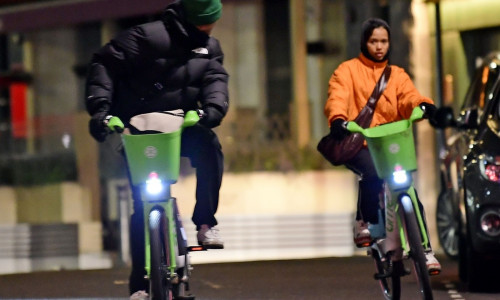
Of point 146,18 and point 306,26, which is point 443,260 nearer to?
point 306,26

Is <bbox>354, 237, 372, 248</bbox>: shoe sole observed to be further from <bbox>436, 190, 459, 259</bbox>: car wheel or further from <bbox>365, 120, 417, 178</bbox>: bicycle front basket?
<bbox>436, 190, 459, 259</bbox>: car wheel

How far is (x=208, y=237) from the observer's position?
9.21 metres

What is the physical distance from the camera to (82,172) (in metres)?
21.3

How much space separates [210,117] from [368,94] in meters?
1.38

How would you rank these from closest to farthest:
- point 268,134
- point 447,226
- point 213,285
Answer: point 213,285
point 447,226
point 268,134

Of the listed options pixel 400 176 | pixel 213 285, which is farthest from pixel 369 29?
pixel 213 285

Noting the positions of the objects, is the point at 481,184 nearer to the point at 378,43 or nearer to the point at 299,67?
the point at 378,43

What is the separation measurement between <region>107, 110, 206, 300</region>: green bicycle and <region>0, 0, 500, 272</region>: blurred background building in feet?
32.7

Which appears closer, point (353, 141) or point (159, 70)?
point (159, 70)

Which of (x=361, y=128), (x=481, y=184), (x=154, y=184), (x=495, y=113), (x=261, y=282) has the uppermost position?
(x=495, y=113)

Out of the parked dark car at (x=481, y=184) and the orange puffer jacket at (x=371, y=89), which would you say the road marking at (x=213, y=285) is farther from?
the orange puffer jacket at (x=371, y=89)

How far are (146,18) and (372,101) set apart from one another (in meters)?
12.5

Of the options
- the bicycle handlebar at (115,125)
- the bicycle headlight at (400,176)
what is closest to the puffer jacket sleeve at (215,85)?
the bicycle handlebar at (115,125)

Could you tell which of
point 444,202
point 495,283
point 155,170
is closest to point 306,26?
point 444,202
